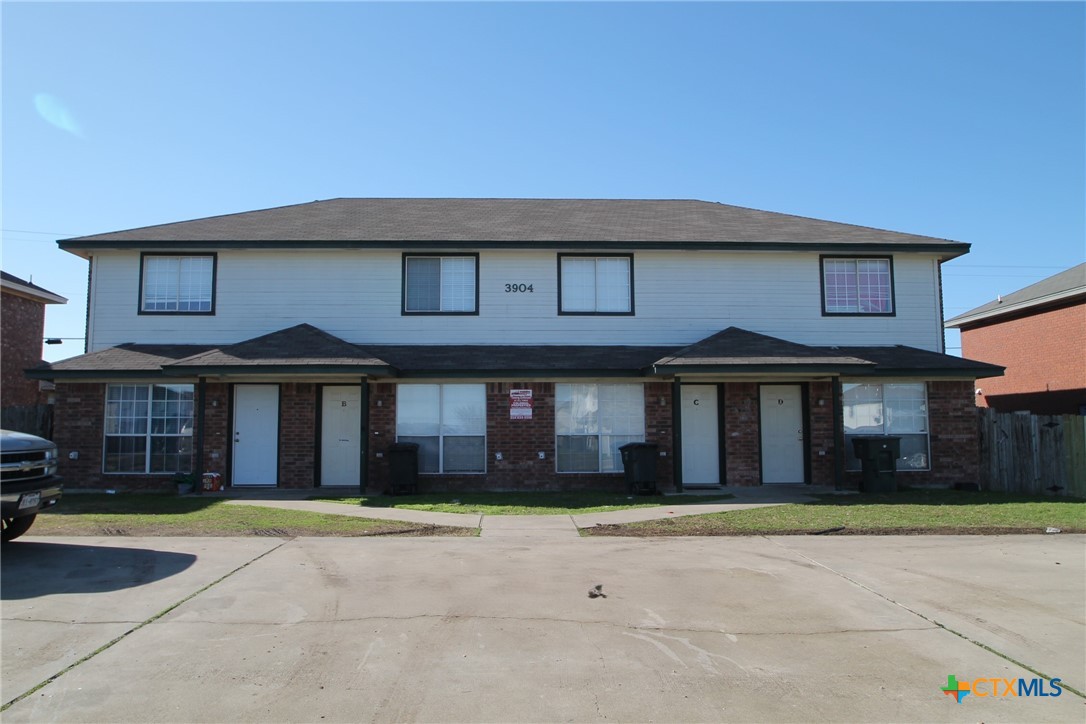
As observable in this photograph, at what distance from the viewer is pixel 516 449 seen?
1541 cm

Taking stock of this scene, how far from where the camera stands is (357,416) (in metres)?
15.6

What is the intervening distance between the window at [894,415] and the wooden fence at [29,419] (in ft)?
58.5

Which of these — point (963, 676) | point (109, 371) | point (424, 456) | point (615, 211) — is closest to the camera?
→ point (963, 676)

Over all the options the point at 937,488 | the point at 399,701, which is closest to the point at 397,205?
the point at 937,488

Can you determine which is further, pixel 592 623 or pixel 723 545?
pixel 723 545

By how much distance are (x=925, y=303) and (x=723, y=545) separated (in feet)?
35.4

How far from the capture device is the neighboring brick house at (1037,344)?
66.2 ft

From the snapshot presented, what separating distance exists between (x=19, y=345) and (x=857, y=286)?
2521 cm

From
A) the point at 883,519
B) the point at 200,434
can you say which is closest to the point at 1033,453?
the point at 883,519

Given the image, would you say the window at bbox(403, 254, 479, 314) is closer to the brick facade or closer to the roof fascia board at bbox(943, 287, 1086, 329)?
the brick facade

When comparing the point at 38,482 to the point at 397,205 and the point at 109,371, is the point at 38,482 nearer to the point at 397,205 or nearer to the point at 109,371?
the point at 109,371

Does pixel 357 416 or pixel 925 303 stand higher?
pixel 925 303

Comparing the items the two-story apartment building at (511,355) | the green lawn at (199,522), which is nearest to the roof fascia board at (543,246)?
the two-story apartment building at (511,355)

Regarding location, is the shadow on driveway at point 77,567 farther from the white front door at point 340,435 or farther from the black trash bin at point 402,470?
the white front door at point 340,435
